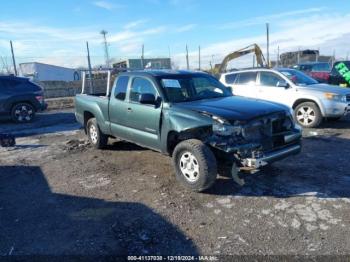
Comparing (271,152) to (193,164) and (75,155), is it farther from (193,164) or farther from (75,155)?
(75,155)

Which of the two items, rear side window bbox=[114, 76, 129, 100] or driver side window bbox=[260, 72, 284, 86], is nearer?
rear side window bbox=[114, 76, 129, 100]

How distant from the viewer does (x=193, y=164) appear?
564 cm

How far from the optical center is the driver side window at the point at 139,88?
682cm

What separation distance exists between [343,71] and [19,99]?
1215 cm

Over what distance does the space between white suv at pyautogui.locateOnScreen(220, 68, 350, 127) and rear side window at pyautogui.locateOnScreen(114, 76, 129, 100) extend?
3.07 metres

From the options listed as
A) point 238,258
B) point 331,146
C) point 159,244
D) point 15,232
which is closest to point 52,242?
point 15,232

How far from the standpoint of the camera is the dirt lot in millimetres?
4199

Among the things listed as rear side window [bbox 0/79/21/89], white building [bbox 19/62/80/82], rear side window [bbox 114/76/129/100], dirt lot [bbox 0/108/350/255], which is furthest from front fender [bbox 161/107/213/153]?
white building [bbox 19/62/80/82]

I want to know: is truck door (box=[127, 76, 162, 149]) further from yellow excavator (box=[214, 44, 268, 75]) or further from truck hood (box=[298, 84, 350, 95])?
yellow excavator (box=[214, 44, 268, 75])

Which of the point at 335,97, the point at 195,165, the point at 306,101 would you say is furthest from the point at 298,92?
the point at 195,165

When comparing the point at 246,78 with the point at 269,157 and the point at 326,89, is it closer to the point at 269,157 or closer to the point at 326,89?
Answer: the point at 326,89

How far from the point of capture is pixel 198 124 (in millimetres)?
5637

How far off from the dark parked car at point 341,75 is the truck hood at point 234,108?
9685 millimetres

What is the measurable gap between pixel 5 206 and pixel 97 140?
129 inches
